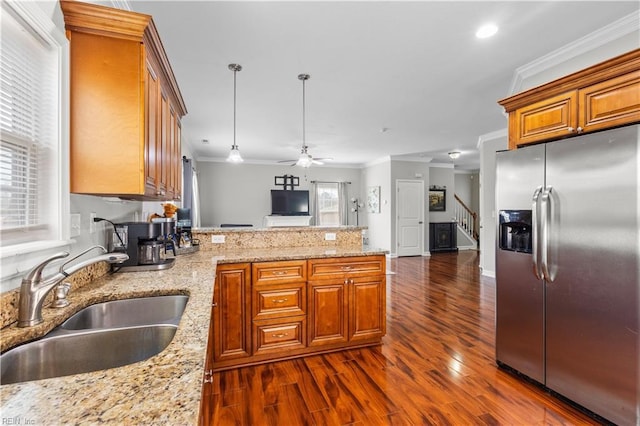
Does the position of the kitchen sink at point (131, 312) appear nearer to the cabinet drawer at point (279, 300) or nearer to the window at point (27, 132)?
the window at point (27, 132)

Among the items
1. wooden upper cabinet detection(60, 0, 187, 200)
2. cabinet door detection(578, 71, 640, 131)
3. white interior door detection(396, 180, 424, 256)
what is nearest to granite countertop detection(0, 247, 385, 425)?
wooden upper cabinet detection(60, 0, 187, 200)

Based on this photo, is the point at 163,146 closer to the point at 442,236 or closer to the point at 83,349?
the point at 83,349

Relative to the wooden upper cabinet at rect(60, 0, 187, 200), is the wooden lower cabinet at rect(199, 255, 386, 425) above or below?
below

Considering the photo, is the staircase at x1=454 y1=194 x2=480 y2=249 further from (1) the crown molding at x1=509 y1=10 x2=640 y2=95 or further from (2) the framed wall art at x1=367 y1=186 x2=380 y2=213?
(1) the crown molding at x1=509 y1=10 x2=640 y2=95

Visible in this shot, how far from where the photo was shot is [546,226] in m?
1.91

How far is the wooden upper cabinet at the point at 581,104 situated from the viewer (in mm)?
1659

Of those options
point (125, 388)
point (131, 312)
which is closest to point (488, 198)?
point (131, 312)

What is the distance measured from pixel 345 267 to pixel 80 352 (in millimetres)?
1852

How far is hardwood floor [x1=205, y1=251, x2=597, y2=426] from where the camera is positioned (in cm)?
177

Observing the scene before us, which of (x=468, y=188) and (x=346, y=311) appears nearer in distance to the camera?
(x=346, y=311)

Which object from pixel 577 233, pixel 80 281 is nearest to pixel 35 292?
pixel 80 281

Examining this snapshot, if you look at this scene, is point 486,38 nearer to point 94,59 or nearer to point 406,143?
point 94,59

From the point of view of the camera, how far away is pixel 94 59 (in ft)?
4.65

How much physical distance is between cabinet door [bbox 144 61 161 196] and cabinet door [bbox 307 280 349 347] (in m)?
1.42
